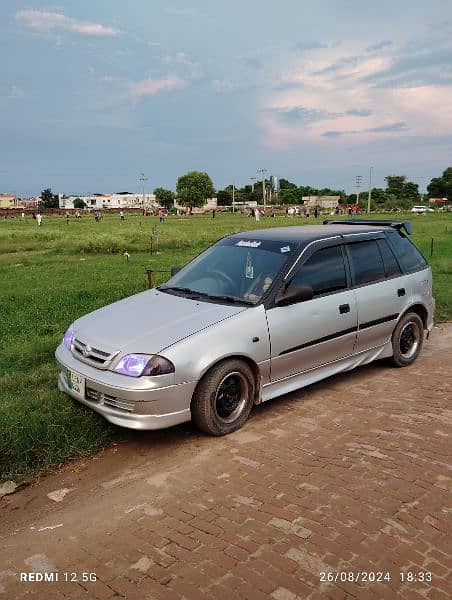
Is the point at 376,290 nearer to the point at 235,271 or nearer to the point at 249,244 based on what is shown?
the point at 249,244

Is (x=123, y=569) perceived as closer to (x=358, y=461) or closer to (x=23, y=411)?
(x=358, y=461)

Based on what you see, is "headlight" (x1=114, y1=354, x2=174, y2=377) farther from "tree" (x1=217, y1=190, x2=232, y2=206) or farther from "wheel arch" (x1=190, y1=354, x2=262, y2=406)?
"tree" (x1=217, y1=190, x2=232, y2=206)

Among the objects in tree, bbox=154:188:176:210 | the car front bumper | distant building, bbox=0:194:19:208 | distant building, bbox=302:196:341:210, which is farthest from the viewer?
distant building, bbox=0:194:19:208

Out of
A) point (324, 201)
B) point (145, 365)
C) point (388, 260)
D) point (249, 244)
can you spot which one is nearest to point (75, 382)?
point (145, 365)

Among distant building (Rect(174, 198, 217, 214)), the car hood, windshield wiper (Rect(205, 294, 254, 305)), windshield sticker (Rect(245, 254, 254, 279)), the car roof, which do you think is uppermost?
distant building (Rect(174, 198, 217, 214))

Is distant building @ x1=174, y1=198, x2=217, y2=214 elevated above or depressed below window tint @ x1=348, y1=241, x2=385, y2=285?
above

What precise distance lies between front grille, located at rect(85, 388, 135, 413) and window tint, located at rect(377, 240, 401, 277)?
3182 mm

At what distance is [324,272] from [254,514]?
2523mm

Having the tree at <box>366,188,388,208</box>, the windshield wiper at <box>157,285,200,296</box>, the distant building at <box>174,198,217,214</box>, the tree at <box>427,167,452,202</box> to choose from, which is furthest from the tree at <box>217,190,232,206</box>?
the windshield wiper at <box>157,285,200,296</box>

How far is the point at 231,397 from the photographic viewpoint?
4180 millimetres

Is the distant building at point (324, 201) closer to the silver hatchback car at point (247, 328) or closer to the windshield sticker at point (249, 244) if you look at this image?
the silver hatchback car at point (247, 328)

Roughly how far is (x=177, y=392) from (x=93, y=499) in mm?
898

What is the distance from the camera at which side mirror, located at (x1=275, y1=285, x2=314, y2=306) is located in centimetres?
440

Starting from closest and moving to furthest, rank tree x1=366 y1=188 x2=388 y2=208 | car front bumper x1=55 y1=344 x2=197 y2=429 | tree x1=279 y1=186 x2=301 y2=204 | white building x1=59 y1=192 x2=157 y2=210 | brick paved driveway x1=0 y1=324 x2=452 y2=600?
1. brick paved driveway x1=0 y1=324 x2=452 y2=600
2. car front bumper x1=55 y1=344 x2=197 y2=429
3. tree x1=366 y1=188 x2=388 y2=208
4. tree x1=279 y1=186 x2=301 y2=204
5. white building x1=59 y1=192 x2=157 y2=210
